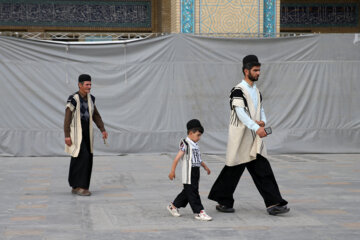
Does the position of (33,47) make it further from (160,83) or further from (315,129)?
(315,129)

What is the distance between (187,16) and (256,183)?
7.67 m

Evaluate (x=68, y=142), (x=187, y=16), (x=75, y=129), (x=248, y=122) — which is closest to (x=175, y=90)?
(x=187, y=16)

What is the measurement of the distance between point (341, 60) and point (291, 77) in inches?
42.5

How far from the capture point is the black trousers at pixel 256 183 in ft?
21.7

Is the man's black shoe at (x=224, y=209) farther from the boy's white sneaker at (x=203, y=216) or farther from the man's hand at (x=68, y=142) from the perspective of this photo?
the man's hand at (x=68, y=142)

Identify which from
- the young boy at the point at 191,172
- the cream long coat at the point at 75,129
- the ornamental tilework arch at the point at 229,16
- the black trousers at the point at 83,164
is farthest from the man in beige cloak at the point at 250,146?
the ornamental tilework arch at the point at 229,16

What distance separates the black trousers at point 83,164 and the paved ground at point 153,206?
0.24 m

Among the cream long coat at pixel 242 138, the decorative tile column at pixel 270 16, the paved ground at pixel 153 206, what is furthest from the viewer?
the decorative tile column at pixel 270 16

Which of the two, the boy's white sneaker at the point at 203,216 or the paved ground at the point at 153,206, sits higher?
the boy's white sneaker at the point at 203,216

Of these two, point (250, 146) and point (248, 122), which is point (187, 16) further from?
point (248, 122)

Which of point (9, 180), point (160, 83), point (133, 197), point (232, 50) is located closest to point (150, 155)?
point (160, 83)

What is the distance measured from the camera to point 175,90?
12.7 metres

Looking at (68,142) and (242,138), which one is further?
(68,142)

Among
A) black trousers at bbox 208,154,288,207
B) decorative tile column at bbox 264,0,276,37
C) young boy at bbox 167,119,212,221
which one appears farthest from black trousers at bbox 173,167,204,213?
decorative tile column at bbox 264,0,276,37
